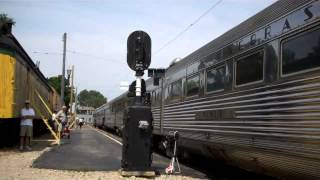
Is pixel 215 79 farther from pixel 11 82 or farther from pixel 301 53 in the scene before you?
pixel 11 82

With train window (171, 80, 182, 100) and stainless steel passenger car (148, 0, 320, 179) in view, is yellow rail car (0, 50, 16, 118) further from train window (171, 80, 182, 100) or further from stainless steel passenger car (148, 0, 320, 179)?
stainless steel passenger car (148, 0, 320, 179)

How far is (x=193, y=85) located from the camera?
14086mm

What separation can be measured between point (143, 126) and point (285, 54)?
461 cm

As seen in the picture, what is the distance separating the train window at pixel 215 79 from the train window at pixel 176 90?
3.24 metres

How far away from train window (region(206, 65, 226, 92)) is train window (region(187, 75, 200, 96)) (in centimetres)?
107

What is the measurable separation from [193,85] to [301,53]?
6580 mm

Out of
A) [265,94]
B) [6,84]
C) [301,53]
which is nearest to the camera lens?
[301,53]

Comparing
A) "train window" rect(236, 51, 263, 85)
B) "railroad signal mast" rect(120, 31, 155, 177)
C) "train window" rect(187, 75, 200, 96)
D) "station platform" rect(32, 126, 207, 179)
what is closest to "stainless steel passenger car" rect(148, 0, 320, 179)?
"train window" rect(236, 51, 263, 85)

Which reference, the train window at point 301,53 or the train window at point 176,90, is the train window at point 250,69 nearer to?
the train window at point 301,53

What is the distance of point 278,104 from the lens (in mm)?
8148

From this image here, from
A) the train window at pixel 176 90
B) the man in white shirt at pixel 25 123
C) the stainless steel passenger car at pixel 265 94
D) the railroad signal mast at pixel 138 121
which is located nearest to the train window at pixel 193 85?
the stainless steel passenger car at pixel 265 94

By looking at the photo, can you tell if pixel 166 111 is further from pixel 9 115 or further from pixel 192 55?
pixel 9 115

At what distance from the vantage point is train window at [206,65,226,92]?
11.3 m

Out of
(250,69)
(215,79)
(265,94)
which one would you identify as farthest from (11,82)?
(265,94)
